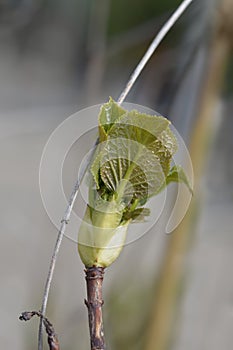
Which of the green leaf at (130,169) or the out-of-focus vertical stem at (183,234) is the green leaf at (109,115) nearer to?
the green leaf at (130,169)

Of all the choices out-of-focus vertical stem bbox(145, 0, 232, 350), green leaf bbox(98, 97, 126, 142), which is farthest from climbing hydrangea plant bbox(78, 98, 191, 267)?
out-of-focus vertical stem bbox(145, 0, 232, 350)

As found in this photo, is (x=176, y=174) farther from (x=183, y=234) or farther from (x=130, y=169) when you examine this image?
(x=183, y=234)

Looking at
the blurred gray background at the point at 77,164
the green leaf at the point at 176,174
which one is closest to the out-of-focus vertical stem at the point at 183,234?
the blurred gray background at the point at 77,164

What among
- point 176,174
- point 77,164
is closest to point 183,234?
point 176,174

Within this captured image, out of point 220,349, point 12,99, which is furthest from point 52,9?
point 220,349

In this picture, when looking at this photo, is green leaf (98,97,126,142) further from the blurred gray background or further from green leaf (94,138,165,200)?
the blurred gray background
